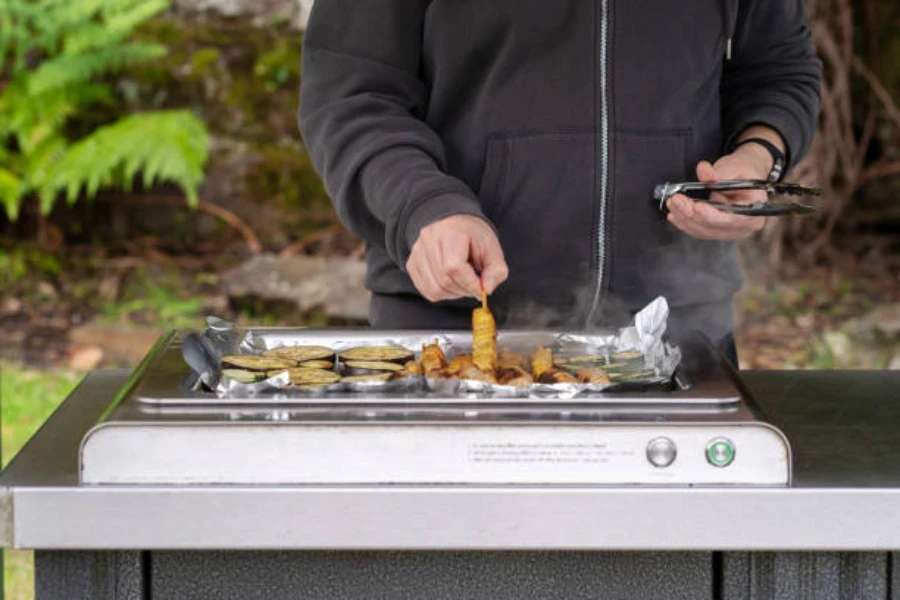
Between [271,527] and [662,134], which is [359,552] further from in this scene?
[662,134]

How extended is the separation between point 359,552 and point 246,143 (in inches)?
172

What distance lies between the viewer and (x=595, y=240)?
7.11 feet

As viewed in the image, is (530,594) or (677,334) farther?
(677,334)

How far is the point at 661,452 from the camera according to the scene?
1413 millimetres

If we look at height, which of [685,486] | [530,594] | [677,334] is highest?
[677,334]

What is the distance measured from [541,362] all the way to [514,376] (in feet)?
0.22

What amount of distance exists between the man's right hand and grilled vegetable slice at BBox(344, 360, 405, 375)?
12 cm

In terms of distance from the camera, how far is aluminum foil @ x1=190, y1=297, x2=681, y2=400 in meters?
1.54

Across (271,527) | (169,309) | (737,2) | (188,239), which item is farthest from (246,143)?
(271,527)

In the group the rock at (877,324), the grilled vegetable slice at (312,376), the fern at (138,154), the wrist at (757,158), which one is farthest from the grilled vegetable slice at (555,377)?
the fern at (138,154)

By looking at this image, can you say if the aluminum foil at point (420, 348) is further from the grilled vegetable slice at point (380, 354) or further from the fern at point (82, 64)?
the fern at point (82, 64)

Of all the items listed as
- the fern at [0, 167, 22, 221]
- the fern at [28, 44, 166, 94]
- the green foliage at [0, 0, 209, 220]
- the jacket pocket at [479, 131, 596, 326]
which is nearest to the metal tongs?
the jacket pocket at [479, 131, 596, 326]

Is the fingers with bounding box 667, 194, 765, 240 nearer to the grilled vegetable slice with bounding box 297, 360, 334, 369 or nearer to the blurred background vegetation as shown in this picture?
the grilled vegetable slice with bounding box 297, 360, 334, 369

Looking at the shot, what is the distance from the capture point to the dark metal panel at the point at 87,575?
1486 mm
